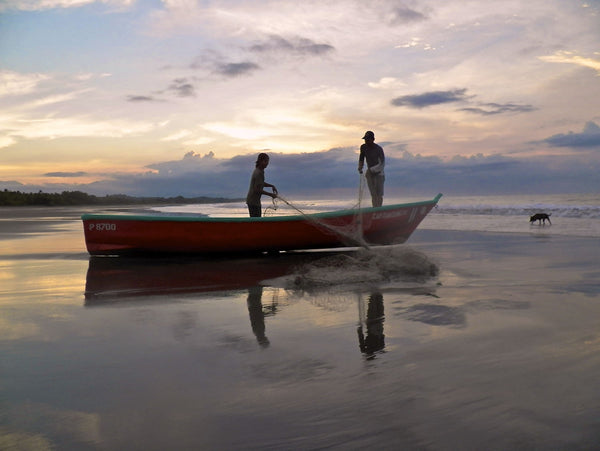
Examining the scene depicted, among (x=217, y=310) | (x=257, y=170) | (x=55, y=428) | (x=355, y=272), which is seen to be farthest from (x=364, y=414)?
(x=257, y=170)

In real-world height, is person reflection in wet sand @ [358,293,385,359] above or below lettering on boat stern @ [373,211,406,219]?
below

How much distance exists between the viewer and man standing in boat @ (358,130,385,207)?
10.0 m

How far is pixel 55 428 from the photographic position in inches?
83.7

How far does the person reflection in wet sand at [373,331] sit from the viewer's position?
126 inches

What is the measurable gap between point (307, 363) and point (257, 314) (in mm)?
1446

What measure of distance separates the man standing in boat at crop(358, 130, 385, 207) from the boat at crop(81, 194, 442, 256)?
46.3 inches

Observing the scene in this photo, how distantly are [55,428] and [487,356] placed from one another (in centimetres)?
246

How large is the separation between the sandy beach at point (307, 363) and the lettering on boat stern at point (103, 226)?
2.68 metres

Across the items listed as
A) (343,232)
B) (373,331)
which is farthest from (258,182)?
(373,331)

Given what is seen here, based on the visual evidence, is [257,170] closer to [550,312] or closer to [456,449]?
[550,312]

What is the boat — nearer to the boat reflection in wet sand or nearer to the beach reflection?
the boat reflection in wet sand

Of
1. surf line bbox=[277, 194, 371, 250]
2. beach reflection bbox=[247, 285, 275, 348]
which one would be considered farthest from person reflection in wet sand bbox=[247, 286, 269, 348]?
surf line bbox=[277, 194, 371, 250]

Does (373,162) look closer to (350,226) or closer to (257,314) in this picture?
(350,226)

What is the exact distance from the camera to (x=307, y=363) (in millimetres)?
2928
